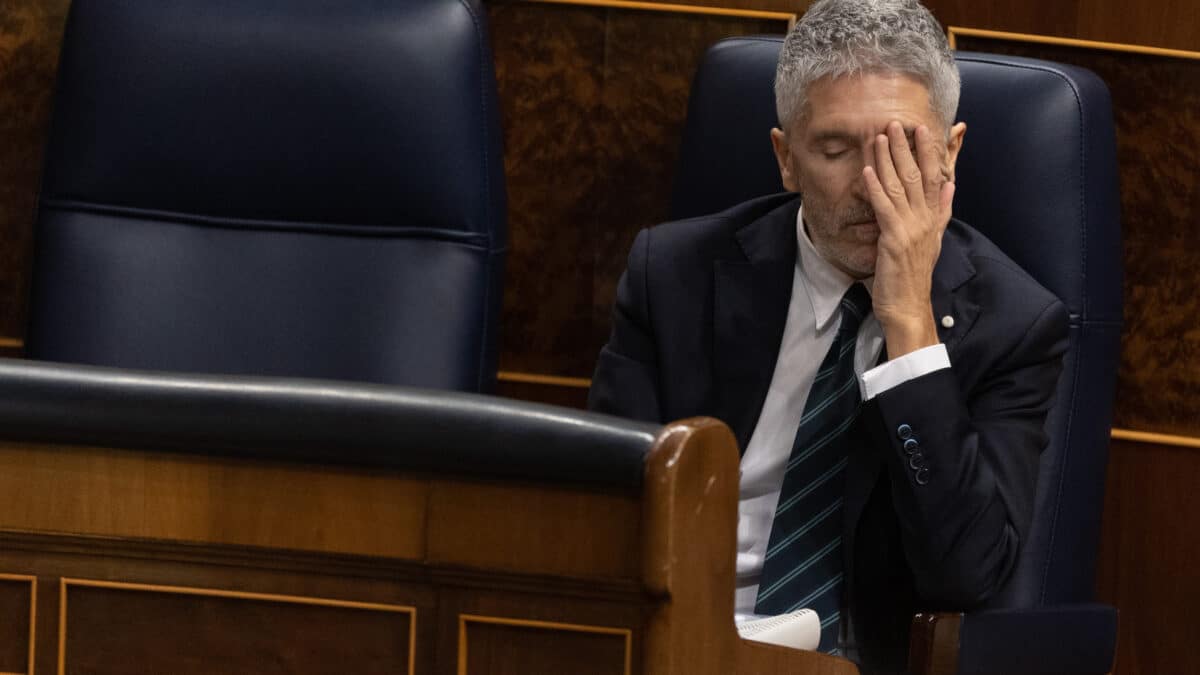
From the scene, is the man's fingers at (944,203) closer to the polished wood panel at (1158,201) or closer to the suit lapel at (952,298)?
the suit lapel at (952,298)

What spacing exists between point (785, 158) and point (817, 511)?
0.33 m

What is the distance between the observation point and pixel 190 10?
5.64 feet

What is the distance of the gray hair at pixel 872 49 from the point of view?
1.37 meters

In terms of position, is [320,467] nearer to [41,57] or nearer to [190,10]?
[190,10]

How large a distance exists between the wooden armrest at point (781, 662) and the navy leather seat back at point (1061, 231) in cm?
59

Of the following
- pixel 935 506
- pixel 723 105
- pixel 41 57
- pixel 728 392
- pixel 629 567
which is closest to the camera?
pixel 629 567

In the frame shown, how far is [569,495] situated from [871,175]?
687 millimetres

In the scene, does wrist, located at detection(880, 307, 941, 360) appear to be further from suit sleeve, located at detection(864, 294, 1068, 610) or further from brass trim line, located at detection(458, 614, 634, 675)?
brass trim line, located at detection(458, 614, 634, 675)

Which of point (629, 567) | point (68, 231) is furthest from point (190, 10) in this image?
point (629, 567)

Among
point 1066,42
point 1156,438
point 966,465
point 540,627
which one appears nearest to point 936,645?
point 966,465

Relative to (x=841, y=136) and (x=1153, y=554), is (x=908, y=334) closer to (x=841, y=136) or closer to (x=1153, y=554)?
(x=841, y=136)

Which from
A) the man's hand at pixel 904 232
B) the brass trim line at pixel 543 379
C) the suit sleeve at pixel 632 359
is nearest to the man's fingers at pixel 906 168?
the man's hand at pixel 904 232

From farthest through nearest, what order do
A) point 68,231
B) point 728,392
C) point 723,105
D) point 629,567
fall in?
point 68,231, point 723,105, point 728,392, point 629,567

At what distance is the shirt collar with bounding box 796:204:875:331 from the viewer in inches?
57.7
